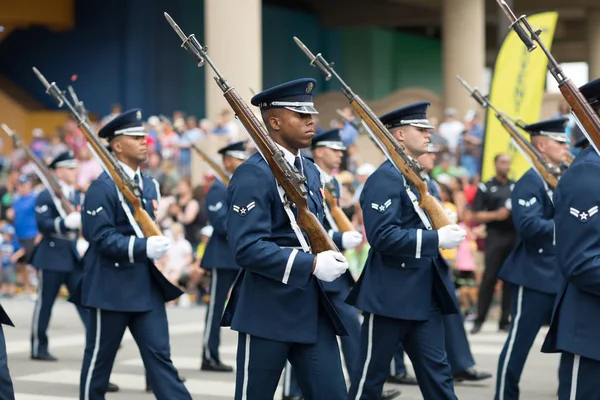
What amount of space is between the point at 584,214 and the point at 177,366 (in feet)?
20.8

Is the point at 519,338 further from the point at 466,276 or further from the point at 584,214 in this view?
the point at 466,276

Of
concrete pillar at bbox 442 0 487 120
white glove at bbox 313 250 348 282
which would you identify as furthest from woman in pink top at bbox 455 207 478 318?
concrete pillar at bbox 442 0 487 120

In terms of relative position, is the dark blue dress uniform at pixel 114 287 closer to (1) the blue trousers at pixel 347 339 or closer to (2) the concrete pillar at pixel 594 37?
(1) the blue trousers at pixel 347 339

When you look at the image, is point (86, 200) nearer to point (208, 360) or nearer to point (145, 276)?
point (145, 276)

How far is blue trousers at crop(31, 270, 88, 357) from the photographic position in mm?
11500

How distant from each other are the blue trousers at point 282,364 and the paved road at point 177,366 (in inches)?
136

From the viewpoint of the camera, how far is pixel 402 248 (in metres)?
7.11

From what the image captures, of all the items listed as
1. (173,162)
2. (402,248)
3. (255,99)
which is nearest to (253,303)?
(255,99)

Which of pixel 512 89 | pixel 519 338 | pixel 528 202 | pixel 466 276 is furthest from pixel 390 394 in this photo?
pixel 512 89

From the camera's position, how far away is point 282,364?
5848 millimetres

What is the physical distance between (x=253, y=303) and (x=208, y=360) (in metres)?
5.02

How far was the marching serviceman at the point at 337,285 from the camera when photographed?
8.71 meters

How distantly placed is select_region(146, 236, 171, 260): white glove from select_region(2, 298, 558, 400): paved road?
6.23ft

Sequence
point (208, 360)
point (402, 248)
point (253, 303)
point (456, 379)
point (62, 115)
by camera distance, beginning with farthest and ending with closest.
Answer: point (62, 115)
point (208, 360)
point (456, 379)
point (402, 248)
point (253, 303)
